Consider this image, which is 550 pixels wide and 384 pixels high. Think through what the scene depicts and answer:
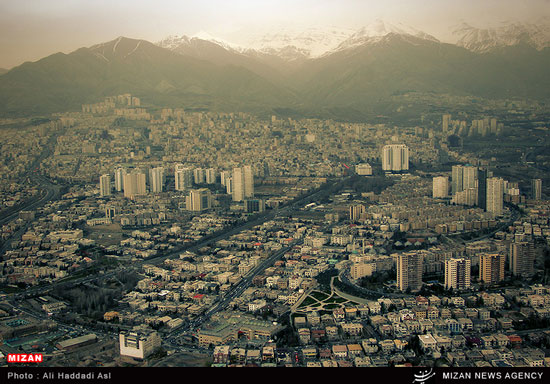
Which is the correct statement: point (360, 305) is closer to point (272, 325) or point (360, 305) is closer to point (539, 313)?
point (272, 325)

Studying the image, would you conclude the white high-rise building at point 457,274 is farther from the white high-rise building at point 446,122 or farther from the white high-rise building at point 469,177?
the white high-rise building at point 446,122

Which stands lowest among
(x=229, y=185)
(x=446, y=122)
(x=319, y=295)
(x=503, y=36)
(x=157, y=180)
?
(x=319, y=295)

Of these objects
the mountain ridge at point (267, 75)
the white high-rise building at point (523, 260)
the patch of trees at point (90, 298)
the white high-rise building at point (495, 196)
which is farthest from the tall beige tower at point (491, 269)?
the mountain ridge at point (267, 75)

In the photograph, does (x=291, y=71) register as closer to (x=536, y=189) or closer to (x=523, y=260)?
(x=536, y=189)

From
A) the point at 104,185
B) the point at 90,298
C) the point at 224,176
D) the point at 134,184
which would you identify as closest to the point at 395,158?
the point at 224,176
